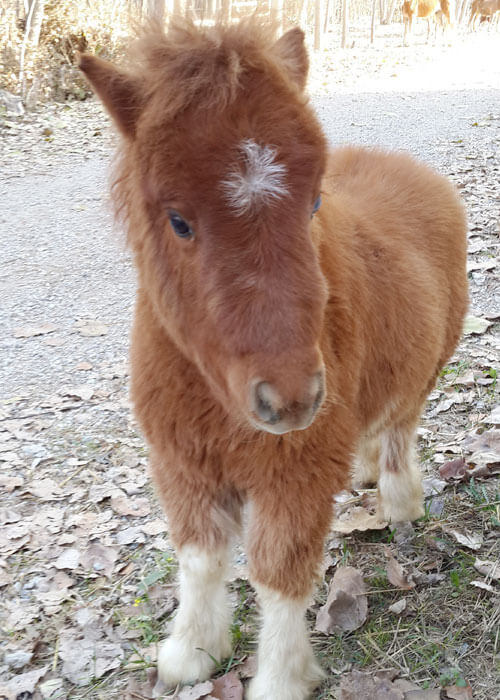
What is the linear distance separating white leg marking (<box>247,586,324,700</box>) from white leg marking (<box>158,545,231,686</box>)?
20 centimetres

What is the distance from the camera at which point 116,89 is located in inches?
75.1

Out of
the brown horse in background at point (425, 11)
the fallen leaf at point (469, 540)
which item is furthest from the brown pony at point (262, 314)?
the brown horse in background at point (425, 11)

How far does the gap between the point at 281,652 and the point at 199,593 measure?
1.17 feet

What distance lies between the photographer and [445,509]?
11.3ft

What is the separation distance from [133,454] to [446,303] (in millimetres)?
1831

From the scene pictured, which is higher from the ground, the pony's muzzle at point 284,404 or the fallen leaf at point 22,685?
the pony's muzzle at point 284,404

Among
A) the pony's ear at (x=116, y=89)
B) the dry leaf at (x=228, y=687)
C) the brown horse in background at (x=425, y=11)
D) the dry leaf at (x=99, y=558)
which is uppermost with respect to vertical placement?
the brown horse in background at (x=425, y=11)

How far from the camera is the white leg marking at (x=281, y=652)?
93.8 inches

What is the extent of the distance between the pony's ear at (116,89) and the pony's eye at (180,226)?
31cm

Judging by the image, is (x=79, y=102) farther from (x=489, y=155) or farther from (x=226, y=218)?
(x=226, y=218)

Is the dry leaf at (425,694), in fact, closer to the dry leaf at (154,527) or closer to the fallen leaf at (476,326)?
the dry leaf at (154,527)

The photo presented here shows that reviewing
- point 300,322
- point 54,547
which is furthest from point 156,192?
point 54,547

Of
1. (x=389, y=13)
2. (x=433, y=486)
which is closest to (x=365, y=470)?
(x=433, y=486)

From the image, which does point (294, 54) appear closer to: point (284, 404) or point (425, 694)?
point (284, 404)
